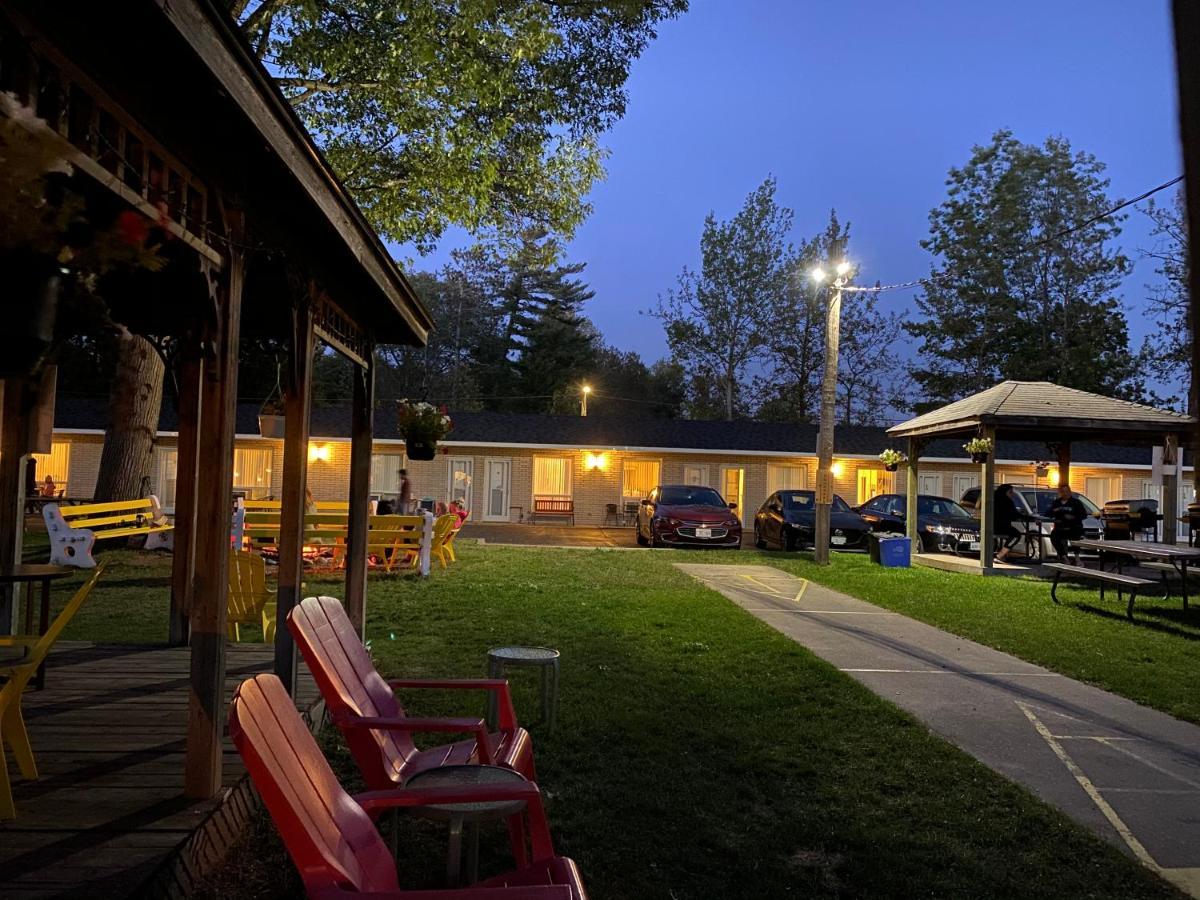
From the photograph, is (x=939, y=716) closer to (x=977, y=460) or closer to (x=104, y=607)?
(x=104, y=607)

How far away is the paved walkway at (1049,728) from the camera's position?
422 centimetres

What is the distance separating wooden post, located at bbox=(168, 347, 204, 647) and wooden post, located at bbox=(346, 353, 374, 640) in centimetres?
114

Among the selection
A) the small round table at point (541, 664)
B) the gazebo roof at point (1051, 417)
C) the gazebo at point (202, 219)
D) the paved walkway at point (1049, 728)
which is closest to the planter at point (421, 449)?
the gazebo at point (202, 219)

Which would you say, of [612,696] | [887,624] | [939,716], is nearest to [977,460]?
[887,624]

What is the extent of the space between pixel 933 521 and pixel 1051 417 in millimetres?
4707

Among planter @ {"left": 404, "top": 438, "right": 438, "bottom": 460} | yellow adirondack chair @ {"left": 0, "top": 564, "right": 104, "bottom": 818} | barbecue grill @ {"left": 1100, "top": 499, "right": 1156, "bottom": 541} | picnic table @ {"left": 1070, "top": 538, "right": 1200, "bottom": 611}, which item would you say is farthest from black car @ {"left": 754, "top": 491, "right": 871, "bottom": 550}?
yellow adirondack chair @ {"left": 0, "top": 564, "right": 104, "bottom": 818}

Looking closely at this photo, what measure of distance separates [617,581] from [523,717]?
296 inches

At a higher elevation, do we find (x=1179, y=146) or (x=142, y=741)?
(x=1179, y=146)

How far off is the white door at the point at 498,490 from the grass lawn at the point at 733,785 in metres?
18.9

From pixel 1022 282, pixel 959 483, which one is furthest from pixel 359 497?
pixel 1022 282

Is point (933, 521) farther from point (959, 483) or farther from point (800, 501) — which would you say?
point (959, 483)

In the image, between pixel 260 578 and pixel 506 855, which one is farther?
pixel 260 578

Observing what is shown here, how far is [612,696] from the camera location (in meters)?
6.20

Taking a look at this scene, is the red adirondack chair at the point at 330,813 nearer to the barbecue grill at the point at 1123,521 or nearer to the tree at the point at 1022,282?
the barbecue grill at the point at 1123,521
